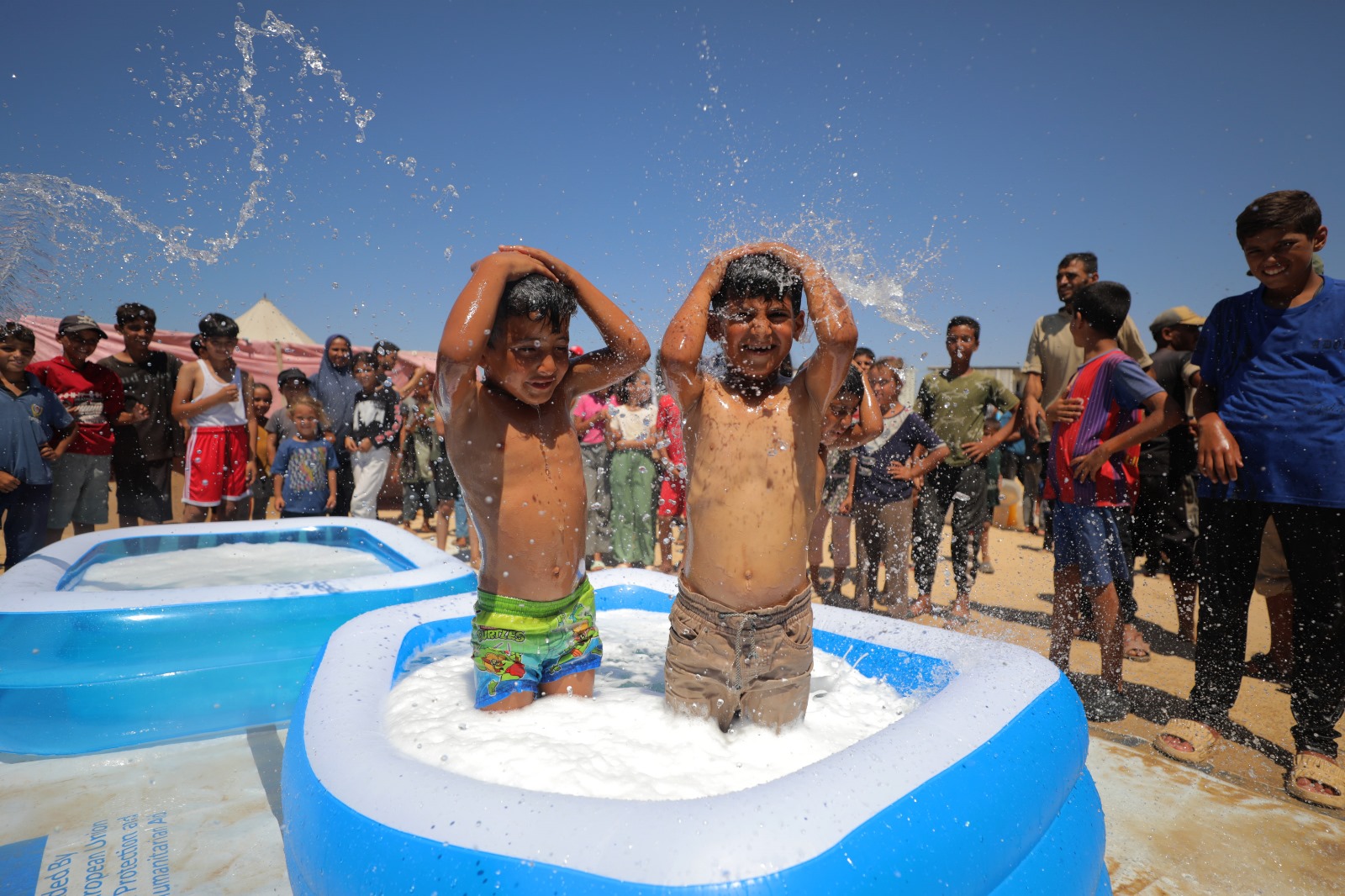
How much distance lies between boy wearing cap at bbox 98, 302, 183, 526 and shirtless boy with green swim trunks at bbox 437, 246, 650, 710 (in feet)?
16.3

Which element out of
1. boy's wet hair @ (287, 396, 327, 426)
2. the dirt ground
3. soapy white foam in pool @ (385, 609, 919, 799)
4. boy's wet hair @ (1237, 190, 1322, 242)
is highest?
boy's wet hair @ (1237, 190, 1322, 242)

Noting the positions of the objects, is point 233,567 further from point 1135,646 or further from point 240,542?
point 1135,646

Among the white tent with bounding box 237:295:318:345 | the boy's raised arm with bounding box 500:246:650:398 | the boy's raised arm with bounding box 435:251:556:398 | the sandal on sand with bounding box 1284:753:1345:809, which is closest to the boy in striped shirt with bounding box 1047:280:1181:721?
the sandal on sand with bounding box 1284:753:1345:809

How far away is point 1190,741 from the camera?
10.6ft

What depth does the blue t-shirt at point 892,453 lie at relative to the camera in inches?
204

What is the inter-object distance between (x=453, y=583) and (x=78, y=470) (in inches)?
154

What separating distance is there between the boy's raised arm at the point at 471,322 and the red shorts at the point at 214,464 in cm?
479

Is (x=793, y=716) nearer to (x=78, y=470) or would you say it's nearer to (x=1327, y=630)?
(x=1327, y=630)

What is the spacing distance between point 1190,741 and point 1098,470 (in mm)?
1293

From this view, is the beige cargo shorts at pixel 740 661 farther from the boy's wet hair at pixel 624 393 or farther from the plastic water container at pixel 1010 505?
the plastic water container at pixel 1010 505

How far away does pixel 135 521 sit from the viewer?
6.29 m

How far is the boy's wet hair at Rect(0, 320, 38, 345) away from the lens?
492cm

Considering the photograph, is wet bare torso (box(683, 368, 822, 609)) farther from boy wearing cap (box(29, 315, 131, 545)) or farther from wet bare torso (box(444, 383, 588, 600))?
boy wearing cap (box(29, 315, 131, 545))

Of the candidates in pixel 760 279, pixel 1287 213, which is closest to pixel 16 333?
pixel 760 279
